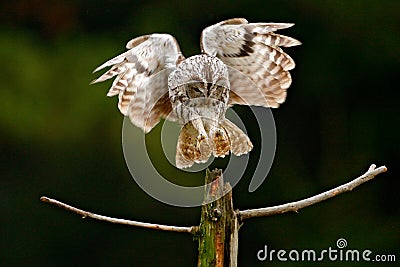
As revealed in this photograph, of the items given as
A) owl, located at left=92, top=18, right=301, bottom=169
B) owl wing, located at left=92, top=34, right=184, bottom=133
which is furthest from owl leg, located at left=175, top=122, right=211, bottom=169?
owl wing, located at left=92, top=34, right=184, bottom=133

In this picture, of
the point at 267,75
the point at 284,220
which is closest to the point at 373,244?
the point at 284,220

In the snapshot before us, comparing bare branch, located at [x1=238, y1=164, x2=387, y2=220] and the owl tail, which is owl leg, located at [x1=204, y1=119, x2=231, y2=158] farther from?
bare branch, located at [x1=238, y1=164, x2=387, y2=220]

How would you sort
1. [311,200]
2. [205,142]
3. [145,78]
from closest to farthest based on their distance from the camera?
1. [311,200]
2. [205,142]
3. [145,78]

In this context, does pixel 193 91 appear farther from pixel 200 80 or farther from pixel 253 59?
pixel 253 59

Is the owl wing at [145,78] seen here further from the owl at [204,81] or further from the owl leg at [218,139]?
the owl leg at [218,139]

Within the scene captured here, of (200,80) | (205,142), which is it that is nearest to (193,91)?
(200,80)

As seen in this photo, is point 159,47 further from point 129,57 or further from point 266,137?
point 266,137

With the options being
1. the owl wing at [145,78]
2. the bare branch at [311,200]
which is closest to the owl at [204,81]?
the owl wing at [145,78]
